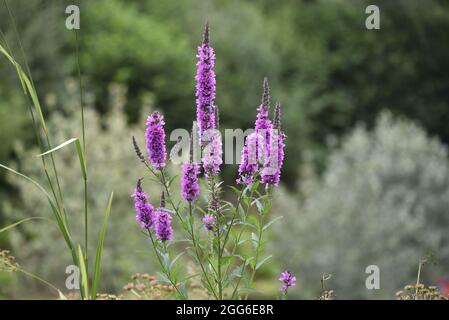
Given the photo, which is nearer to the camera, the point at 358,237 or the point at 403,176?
the point at 358,237

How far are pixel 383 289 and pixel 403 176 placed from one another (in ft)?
8.25

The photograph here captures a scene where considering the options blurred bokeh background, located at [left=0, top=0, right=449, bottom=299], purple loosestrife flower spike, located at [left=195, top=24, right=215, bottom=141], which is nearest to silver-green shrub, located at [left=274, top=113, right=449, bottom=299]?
blurred bokeh background, located at [left=0, top=0, right=449, bottom=299]

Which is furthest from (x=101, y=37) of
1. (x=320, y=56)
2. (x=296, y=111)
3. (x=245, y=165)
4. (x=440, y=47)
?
(x=245, y=165)

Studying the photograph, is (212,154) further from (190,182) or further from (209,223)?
(209,223)

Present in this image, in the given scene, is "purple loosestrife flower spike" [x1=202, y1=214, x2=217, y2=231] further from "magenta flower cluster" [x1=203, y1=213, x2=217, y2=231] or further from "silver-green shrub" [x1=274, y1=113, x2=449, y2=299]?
"silver-green shrub" [x1=274, y1=113, x2=449, y2=299]

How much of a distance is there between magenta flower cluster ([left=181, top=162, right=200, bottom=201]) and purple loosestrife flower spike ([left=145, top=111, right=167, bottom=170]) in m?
0.11

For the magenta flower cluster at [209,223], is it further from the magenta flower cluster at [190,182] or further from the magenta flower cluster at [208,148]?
the magenta flower cluster at [190,182]

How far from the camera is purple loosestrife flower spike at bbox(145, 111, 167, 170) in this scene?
3084 millimetres

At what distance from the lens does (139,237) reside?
10945 millimetres
